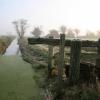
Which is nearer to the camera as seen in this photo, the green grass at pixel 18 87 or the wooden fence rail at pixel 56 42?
the green grass at pixel 18 87

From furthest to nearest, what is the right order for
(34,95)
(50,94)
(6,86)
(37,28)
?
(37,28) → (6,86) → (34,95) → (50,94)

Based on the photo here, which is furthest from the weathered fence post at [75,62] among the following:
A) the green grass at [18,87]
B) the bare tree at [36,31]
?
the bare tree at [36,31]

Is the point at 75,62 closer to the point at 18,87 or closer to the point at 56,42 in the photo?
the point at 56,42

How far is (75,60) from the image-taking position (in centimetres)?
716

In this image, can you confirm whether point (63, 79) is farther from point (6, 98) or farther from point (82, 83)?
point (6, 98)

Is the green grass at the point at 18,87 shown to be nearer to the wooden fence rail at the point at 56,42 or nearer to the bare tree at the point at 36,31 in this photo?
the wooden fence rail at the point at 56,42

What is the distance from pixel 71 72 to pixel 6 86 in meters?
2.76

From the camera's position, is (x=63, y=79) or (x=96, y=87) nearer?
(x=96, y=87)

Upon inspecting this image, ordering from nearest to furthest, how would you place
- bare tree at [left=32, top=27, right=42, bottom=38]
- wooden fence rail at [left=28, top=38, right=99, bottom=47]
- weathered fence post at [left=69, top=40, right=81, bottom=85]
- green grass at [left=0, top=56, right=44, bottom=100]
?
1. green grass at [left=0, top=56, right=44, bottom=100]
2. weathered fence post at [left=69, top=40, right=81, bottom=85]
3. wooden fence rail at [left=28, top=38, right=99, bottom=47]
4. bare tree at [left=32, top=27, right=42, bottom=38]

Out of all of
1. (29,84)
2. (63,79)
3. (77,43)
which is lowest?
(29,84)

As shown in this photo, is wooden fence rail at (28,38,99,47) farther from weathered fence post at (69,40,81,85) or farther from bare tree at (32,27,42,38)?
bare tree at (32,27,42,38)

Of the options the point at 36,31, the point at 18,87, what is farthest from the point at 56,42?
the point at 36,31

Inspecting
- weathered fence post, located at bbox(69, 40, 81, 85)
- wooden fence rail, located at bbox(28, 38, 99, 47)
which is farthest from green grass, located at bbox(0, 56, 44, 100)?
wooden fence rail, located at bbox(28, 38, 99, 47)

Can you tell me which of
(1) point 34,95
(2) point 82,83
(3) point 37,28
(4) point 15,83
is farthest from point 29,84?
(3) point 37,28
